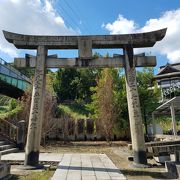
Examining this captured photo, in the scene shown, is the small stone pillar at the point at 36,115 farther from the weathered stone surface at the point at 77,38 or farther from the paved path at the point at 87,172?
the paved path at the point at 87,172

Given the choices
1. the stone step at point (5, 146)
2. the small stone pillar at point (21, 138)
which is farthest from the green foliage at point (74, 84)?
the stone step at point (5, 146)

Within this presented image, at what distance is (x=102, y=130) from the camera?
20.7m

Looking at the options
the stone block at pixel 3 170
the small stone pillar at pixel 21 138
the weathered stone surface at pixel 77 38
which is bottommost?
the stone block at pixel 3 170

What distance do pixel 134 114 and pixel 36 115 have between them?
12.0ft

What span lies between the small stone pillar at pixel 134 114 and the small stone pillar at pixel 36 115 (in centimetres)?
331

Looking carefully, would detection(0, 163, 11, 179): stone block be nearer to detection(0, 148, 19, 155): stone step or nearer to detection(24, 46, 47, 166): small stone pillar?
detection(24, 46, 47, 166): small stone pillar

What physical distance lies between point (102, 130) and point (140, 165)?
1142 cm

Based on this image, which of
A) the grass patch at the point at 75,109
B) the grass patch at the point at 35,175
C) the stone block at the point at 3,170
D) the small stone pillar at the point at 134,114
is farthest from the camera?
the grass patch at the point at 75,109

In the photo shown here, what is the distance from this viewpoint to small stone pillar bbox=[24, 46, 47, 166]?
30.4 feet

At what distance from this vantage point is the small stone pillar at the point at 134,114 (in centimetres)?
938

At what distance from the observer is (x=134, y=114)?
9.63 m

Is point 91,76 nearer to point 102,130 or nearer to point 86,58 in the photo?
point 102,130

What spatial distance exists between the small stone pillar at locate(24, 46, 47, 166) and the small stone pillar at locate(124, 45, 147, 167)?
3310mm

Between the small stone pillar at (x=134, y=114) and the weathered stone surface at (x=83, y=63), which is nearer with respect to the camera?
the small stone pillar at (x=134, y=114)
